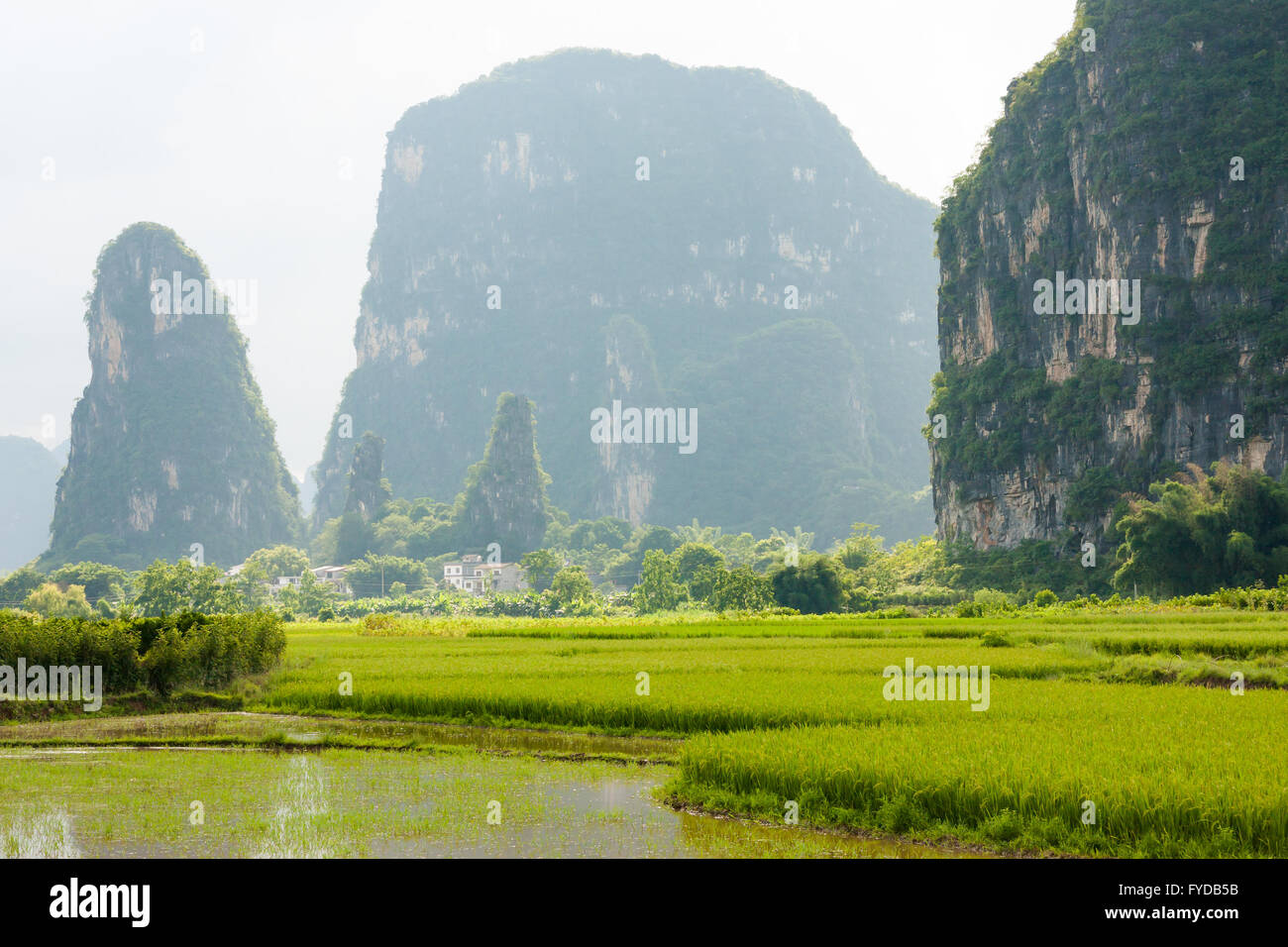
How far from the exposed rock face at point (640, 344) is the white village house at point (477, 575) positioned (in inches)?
2179

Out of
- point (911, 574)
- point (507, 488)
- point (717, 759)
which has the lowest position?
point (911, 574)

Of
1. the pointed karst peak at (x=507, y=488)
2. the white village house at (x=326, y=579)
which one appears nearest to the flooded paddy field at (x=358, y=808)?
the white village house at (x=326, y=579)

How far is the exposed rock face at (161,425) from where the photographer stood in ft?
A: 418

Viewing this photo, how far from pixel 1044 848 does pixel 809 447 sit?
15959 cm

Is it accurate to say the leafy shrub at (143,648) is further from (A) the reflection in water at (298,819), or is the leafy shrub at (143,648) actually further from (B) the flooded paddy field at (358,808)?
(A) the reflection in water at (298,819)

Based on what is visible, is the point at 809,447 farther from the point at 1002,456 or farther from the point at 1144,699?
the point at 1144,699

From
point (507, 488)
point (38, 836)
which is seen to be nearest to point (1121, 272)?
point (38, 836)

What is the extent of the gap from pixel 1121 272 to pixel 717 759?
45540 mm

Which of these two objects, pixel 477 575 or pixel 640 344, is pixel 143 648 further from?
pixel 640 344

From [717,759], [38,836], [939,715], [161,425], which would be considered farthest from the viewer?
[161,425]

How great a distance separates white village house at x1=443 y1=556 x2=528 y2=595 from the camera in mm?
96125

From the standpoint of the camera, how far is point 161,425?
130875 mm
